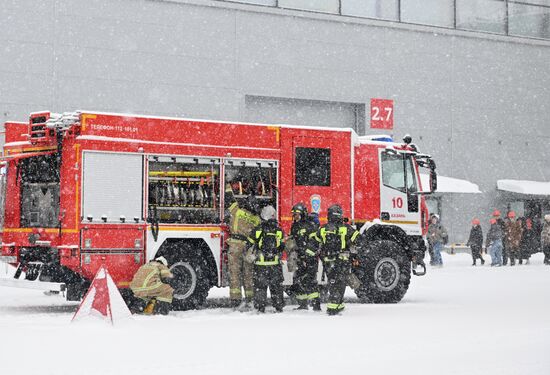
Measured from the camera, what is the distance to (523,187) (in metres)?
36.5

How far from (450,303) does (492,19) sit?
23365 millimetres

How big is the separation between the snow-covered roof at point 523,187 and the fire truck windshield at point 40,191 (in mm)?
25337

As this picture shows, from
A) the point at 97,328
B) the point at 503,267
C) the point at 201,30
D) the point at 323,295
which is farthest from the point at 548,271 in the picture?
the point at 97,328

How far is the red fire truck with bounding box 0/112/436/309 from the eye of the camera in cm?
1359

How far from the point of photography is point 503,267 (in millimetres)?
28344

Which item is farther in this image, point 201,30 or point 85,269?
point 201,30

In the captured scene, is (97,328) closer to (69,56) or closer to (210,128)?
(210,128)

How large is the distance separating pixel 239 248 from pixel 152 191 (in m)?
1.52

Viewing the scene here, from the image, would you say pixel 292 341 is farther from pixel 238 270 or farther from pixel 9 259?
pixel 9 259

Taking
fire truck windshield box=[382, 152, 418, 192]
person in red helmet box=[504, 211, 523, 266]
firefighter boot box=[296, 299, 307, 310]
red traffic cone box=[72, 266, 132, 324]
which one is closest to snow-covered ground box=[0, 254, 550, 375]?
red traffic cone box=[72, 266, 132, 324]

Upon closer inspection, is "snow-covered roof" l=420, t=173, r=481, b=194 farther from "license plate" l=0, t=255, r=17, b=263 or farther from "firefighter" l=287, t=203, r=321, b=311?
"license plate" l=0, t=255, r=17, b=263

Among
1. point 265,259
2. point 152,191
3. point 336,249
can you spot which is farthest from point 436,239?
point 152,191

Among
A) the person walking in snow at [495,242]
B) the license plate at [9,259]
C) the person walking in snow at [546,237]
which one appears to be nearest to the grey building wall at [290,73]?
the person walking in snow at [495,242]

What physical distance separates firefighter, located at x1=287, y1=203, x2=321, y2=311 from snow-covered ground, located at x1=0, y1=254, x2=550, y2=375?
484 millimetres
